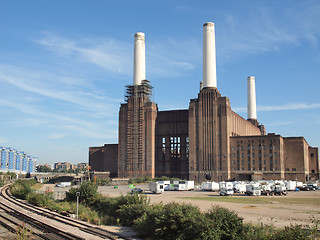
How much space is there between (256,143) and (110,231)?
10165 cm

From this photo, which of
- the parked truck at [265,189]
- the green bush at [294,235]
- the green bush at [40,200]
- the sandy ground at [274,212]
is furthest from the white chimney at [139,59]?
the green bush at [294,235]

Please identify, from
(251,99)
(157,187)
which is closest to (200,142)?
(157,187)

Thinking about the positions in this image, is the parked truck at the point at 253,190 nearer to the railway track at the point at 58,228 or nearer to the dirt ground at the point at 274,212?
the dirt ground at the point at 274,212

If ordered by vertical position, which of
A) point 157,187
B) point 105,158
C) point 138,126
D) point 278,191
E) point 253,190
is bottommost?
point 278,191

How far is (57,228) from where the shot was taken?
25734 mm

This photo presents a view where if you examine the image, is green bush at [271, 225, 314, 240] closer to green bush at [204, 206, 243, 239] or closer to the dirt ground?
green bush at [204, 206, 243, 239]

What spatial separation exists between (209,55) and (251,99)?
51051mm

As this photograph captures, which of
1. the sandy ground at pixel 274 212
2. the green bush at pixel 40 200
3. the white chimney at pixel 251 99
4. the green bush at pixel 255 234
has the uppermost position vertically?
the white chimney at pixel 251 99

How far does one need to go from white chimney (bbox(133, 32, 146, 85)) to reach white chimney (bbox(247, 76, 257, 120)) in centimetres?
5590

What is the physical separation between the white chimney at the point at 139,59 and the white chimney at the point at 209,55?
2319 centimetres

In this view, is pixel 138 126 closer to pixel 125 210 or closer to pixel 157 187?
pixel 157 187

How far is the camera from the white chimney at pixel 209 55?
397 feet

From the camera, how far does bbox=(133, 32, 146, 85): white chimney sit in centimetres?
12975

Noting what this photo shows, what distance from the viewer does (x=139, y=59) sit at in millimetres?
129750
